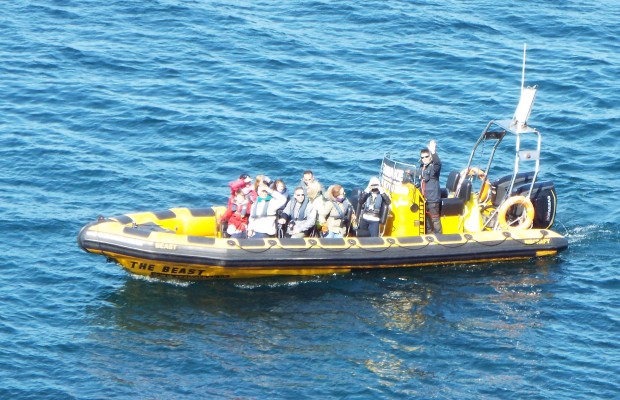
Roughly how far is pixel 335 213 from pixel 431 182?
71.9 inches

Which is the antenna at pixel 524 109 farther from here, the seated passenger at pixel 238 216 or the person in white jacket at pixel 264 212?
the seated passenger at pixel 238 216

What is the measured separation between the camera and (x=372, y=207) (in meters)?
20.5

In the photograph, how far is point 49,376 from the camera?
674 inches

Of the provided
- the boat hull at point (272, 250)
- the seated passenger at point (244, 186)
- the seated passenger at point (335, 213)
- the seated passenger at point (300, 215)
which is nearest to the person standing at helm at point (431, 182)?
Result: the boat hull at point (272, 250)

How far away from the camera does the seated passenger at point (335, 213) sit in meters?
20.5

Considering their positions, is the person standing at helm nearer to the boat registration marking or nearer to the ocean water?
the ocean water

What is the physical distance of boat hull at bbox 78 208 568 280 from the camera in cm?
1945

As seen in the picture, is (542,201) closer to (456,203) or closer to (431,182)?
(456,203)

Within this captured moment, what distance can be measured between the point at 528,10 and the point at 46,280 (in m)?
19.9

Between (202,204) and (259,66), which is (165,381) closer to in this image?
(202,204)

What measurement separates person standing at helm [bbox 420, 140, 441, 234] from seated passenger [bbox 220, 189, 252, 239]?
3.10 metres

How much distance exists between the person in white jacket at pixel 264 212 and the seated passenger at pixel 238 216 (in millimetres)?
174

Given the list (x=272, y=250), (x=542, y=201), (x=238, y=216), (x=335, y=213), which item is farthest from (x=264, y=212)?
(x=542, y=201)

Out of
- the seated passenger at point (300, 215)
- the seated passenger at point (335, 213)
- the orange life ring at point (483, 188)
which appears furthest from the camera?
the orange life ring at point (483, 188)
